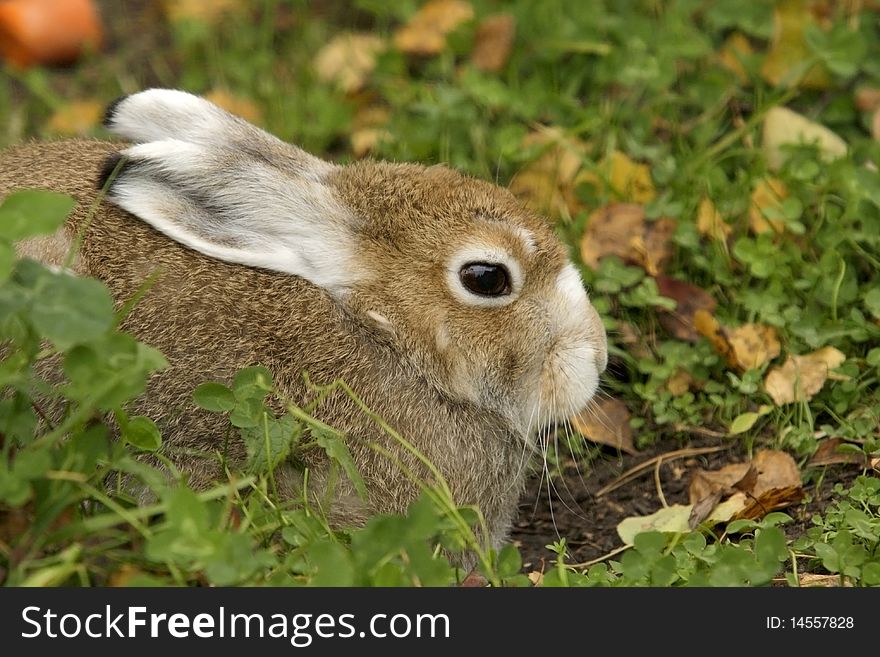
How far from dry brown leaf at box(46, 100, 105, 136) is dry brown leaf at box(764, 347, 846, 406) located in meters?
3.64

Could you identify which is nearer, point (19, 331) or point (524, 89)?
point (19, 331)

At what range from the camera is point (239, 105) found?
6805 mm

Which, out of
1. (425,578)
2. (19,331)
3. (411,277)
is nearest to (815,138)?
(411,277)

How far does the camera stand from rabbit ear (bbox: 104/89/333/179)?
460cm

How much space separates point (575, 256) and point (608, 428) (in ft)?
2.80

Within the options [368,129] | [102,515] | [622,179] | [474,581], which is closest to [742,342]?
[622,179]

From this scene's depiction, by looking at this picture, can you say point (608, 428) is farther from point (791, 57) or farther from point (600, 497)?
point (791, 57)

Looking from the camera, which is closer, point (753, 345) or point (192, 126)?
point (192, 126)

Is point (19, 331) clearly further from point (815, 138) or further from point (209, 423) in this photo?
point (815, 138)

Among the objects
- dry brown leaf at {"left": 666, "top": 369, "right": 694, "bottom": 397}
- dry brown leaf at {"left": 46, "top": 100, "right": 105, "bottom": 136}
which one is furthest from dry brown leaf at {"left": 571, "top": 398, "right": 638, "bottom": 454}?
dry brown leaf at {"left": 46, "top": 100, "right": 105, "bottom": 136}

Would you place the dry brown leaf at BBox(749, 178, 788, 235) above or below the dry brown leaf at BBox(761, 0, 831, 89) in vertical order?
below

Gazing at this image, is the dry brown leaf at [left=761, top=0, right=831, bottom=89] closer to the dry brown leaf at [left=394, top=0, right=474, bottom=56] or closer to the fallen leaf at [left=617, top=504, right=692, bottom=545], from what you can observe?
the dry brown leaf at [left=394, top=0, right=474, bottom=56]

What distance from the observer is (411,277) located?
15.0ft
